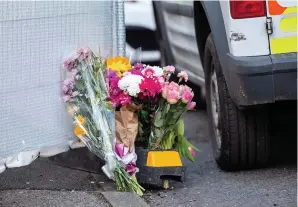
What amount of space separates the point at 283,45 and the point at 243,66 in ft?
0.84

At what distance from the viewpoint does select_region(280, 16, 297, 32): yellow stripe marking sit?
4.72m

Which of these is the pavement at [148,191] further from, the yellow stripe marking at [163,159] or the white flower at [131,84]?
the white flower at [131,84]

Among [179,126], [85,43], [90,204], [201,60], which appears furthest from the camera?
[201,60]

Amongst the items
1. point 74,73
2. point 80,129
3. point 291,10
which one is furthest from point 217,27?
point 80,129

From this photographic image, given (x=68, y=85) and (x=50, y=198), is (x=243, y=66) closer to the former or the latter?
(x=68, y=85)

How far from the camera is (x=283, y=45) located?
476cm

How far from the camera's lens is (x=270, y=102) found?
15.7ft

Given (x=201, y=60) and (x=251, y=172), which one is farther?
(x=201, y=60)

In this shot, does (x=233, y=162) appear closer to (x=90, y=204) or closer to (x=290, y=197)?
(x=290, y=197)

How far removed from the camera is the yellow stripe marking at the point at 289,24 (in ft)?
15.5

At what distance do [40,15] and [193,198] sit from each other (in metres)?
1.47

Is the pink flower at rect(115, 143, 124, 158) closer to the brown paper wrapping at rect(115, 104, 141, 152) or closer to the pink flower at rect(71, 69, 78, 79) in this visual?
the brown paper wrapping at rect(115, 104, 141, 152)

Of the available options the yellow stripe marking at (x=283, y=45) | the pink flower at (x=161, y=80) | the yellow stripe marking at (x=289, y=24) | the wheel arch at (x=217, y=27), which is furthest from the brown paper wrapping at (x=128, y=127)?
the yellow stripe marking at (x=289, y=24)

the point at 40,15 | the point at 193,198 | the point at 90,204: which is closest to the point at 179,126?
the point at 193,198
